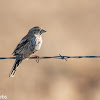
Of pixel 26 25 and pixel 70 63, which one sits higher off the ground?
pixel 26 25

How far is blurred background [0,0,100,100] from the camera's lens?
20338 millimetres

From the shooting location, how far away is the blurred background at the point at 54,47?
20.3 metres

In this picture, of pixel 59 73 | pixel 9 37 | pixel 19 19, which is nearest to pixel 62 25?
pixel 19 19

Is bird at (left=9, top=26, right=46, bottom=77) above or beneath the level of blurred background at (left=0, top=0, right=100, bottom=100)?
beneath

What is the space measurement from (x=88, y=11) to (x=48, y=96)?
34.8 feet

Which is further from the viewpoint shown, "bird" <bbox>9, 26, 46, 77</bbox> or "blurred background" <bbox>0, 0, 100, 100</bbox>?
"blurred background" <bbox>0, 0, 100, 100</bbox>

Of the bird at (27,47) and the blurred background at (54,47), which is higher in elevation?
the blurred background at (54,47)

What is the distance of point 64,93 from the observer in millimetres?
20344

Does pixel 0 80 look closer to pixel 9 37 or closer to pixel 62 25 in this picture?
pixel 9 37

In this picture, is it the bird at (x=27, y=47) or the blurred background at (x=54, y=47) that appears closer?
the bird at (x=27, y=47)

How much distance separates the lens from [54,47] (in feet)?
79.0

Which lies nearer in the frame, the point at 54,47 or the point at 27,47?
the point at 27,47

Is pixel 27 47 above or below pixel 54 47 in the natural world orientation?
below

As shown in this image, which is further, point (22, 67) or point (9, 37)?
point (9, 37)
